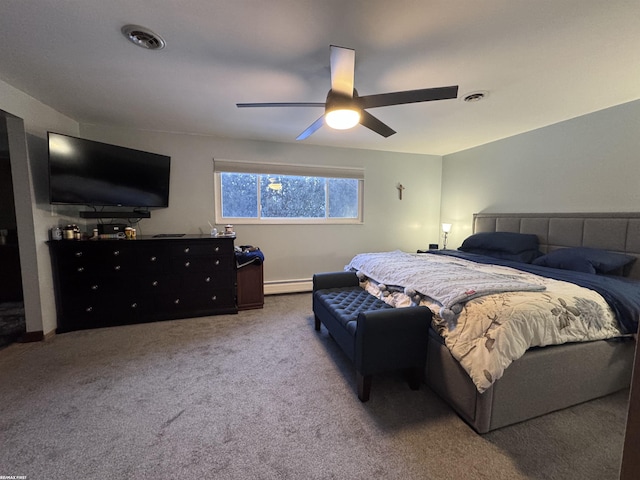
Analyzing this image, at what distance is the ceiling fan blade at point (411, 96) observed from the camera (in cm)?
167

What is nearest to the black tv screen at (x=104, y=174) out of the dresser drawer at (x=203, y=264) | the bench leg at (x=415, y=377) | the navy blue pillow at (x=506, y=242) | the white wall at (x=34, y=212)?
the white wall at (x=34, y=212)

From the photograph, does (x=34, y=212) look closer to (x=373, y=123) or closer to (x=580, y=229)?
(x=373, y=123)

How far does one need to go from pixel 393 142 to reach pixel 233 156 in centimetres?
239

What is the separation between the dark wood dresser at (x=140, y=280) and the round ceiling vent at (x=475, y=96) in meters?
2.98

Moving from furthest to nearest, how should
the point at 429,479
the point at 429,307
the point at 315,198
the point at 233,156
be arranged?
the point at 315,198 < the point at 233,156 < the point at 429,307 < the point at 429,479

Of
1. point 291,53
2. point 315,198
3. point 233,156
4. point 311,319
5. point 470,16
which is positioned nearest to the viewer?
point 470,16

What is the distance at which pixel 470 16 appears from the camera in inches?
58.9

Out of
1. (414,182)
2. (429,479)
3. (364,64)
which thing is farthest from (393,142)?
(429,479)

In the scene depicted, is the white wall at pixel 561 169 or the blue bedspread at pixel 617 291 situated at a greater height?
the white wall at pixel 561 169

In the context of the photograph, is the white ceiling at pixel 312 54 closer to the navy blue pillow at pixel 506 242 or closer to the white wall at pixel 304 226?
the white wall at pixel 304 226

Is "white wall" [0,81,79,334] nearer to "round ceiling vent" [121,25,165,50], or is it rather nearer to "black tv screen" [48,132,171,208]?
"black tv screen" [48,132,171,208]

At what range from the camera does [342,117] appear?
6.35 ft

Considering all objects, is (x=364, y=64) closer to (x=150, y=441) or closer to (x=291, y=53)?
(x=291, y=53)

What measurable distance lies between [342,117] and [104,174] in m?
2.76
